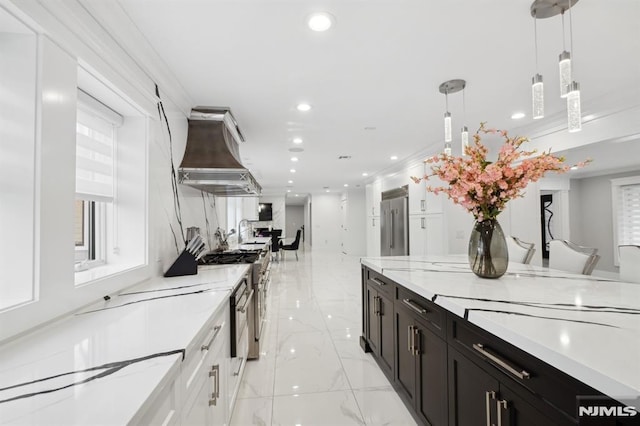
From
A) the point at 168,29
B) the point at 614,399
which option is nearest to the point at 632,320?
the point at 614,399

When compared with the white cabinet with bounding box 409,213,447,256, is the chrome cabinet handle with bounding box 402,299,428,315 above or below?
below

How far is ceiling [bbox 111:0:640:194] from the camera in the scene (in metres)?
1.55

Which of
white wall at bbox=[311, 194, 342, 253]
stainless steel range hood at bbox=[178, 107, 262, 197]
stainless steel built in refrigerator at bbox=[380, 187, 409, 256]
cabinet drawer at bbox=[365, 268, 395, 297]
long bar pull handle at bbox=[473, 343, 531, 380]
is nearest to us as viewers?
long bar pull handle at bbox=[473, 343, 531, 380]

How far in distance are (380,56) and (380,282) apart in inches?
66.0

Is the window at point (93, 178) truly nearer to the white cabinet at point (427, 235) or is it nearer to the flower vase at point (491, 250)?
the flower vase at point (491, 250)

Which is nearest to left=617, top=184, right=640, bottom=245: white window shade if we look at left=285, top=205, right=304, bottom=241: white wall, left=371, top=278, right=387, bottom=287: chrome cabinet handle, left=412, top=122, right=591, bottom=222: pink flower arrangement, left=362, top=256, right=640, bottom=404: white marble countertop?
left=362, top=256, right=640, bottom=404: white marble countertop

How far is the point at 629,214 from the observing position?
593 cm

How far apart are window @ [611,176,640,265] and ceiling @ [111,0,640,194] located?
447 cm

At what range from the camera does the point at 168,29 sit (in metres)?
1.67

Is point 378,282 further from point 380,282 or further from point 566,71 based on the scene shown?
point 566,71

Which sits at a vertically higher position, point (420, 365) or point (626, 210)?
point (626, 210)

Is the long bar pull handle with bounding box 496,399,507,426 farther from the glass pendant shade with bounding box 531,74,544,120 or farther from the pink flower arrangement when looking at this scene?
the glass pendant shade with bounding box 531,74,544,120

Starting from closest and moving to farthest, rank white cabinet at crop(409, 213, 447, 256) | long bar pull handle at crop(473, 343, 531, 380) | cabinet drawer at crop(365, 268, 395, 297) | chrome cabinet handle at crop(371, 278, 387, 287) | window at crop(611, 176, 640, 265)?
1. long bar pull handle at crop(473, 343, 531, 380)
2. cabinet drawer at crop(365, 268, 395, 297)
3. chrome cabinet handle at crop(371, 278, 387, 287)
4. white cabinet at crop(409, 213, 447, 256)
5. window at crop(611, 176, 640, 265)

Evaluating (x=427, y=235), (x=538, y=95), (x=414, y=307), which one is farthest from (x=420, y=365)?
(x=427, y=235)
